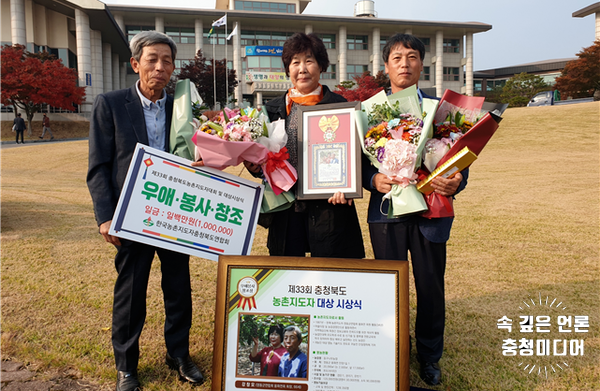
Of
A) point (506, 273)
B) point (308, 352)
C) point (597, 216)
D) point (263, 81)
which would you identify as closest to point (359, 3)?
point (263, 81)

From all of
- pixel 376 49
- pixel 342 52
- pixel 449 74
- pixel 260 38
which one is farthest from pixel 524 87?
pixel 260 38

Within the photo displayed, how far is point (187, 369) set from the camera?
2809 millimetres

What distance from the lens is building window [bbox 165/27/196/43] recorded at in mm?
37500

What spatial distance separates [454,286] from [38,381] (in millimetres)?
4069

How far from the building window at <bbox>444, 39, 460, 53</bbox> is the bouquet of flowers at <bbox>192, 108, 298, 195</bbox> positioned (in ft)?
151

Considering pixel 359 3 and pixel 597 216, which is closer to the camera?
pixel 597 216

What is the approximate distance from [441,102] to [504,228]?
562 centimetres

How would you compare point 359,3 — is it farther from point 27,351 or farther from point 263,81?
point 27,351

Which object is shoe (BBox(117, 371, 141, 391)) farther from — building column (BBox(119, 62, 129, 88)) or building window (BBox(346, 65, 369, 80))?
building column (BBox(119, 62, 129, 88))

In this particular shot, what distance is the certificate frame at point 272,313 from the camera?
2070 mm

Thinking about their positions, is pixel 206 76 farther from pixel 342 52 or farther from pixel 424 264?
pixel 424 264

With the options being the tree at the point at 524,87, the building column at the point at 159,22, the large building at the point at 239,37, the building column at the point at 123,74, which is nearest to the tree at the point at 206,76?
the large building at the point at 239,37

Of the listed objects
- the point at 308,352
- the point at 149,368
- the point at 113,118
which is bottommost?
the point at 149,368

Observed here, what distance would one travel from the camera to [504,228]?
285 inches
